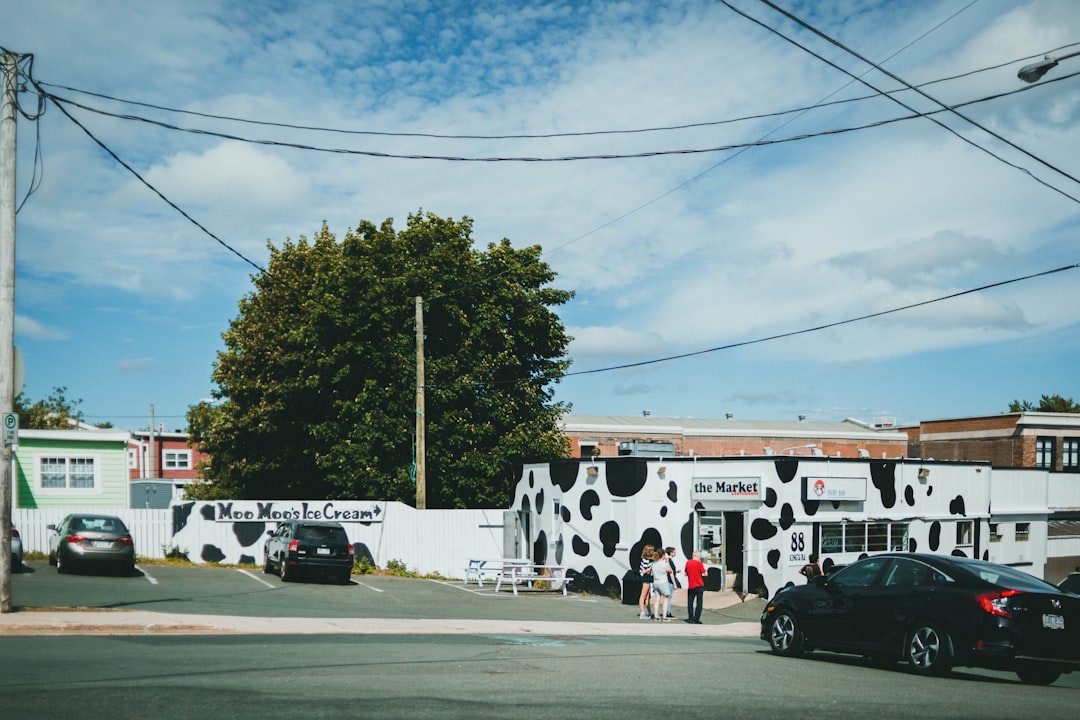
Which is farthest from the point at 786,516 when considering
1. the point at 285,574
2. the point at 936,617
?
the point at 936,617

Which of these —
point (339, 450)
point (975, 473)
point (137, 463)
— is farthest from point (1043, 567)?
point (137, 463)

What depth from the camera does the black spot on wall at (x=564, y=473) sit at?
3284cm

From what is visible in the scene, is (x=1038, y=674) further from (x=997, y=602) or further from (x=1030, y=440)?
(x=1030, y=440)

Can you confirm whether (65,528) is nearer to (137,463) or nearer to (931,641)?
(931,641)

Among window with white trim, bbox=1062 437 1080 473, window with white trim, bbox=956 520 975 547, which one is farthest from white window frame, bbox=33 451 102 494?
window with white trim, bbox=1062 437 1080 473

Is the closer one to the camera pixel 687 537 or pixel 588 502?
pixel 687 537

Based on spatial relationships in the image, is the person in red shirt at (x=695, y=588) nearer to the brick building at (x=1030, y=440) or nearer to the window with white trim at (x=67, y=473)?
the window with white trim at (x=67, y=473)

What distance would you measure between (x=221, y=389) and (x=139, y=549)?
14125 millimetres

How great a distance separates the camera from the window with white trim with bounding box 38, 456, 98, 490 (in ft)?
121

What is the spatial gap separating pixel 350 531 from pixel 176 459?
181 ft

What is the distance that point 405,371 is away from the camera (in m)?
37.3

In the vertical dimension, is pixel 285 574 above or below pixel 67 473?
below

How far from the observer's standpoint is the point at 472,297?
39.4 m

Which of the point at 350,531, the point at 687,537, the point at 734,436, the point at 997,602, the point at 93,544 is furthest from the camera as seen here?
the point at 734,436
